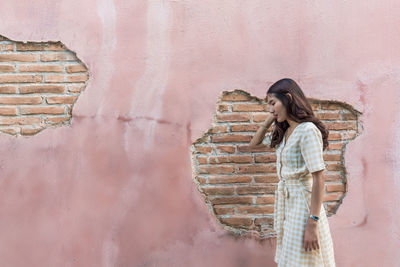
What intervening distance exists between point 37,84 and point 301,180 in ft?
6.27

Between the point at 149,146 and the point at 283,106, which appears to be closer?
the point at 283,106

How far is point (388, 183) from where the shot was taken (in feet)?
8.12

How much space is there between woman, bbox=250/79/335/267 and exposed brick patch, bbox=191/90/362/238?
1.56ft

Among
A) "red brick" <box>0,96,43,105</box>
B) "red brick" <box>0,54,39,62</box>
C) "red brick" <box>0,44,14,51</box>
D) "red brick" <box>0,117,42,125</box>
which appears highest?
"red brick" <box>0,44,14,51</box>

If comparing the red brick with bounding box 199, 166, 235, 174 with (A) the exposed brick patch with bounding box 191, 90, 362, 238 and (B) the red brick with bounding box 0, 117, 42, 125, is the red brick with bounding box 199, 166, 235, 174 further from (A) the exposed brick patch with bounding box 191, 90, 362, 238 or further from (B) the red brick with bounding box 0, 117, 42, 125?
(B) the red brick with bounding box 0, 117, 42, 125

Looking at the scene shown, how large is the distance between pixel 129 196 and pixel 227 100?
1.00m

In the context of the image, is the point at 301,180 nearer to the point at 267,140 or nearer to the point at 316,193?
the point at 316,193

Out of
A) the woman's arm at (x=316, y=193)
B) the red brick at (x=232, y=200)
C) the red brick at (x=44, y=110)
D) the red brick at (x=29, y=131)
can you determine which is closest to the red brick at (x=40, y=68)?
the red brick at (x=44, y=110)

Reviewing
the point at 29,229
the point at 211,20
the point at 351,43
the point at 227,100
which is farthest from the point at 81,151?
the point at 351,43

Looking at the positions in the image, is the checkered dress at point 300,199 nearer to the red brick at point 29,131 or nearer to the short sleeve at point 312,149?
the short sleeve at point 312,149

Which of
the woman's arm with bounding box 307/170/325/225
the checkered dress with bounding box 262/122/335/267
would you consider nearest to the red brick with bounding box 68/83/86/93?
the checkered dress with bounding box 262/122/335/267

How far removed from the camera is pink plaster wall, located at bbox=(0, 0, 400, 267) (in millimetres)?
2373

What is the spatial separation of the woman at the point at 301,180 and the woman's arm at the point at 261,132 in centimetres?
26

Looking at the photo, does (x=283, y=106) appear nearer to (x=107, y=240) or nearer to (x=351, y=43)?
(x=351, y=43)
